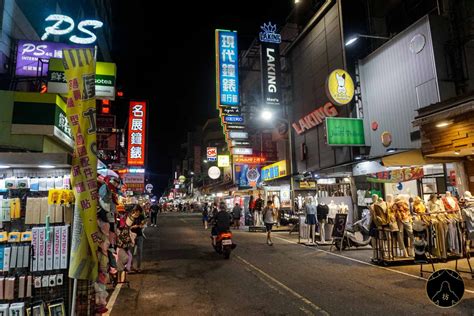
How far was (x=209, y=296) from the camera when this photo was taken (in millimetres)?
7605

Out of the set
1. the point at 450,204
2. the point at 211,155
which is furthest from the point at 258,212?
the point at 211,155

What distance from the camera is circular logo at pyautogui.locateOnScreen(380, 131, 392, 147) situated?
17375 millimetres

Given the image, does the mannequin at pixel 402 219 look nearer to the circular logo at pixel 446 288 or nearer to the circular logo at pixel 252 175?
the circular logo at pixel 446 288

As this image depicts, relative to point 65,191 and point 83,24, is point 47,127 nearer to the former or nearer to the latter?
point 65,191

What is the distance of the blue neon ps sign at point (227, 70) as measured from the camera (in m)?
26.9

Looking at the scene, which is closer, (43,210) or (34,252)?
(34,252)

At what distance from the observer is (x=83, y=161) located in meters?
4.95

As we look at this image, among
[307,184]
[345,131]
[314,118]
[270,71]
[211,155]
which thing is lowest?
[307,184]

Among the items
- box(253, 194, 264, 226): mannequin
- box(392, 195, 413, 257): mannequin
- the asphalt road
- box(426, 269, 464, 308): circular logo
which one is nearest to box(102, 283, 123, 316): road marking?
the asphalt road

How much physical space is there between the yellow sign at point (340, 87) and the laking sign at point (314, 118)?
10.3ft

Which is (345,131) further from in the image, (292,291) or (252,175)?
(292,291)

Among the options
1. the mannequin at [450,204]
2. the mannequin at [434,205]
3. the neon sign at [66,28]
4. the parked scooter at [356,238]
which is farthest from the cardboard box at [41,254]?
the parked scooter at [356,238]

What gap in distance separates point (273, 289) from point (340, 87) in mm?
13383

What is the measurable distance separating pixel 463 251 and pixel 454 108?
15.1 feet
